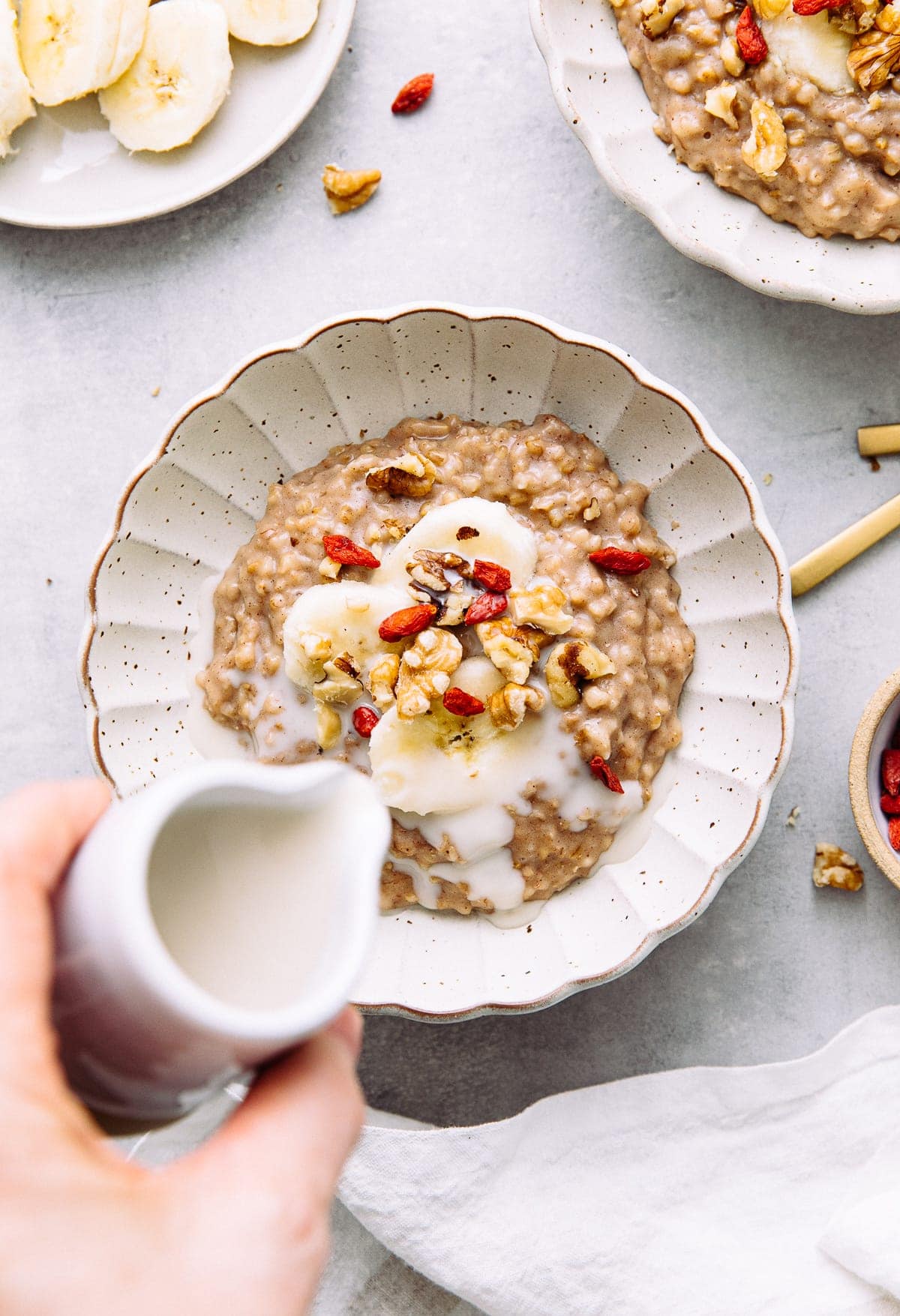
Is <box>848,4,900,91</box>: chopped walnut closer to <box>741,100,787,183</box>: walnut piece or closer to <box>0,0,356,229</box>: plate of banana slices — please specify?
<box>741,100,787,183</box>: walnut piece

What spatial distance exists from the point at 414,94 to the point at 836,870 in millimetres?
1636

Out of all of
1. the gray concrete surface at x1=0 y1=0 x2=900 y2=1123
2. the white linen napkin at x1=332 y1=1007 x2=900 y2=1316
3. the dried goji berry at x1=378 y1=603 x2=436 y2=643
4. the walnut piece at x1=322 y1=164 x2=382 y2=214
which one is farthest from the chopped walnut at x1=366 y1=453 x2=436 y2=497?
the white linen napkin at x1=332 y1=1007 x2=900 y2=1316

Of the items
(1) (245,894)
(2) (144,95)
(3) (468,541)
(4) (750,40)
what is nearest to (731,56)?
(4) (750,40)

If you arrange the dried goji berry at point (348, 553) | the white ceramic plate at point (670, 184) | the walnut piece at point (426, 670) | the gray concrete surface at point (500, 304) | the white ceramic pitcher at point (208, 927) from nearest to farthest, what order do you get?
the white ceramic pitcher at point (208, 927)
the walnut piece at point (426, 670)
the dried goji berry at point (348, 553)
the white ceramic plate at point (670, 184)
the gray concrete surface at point (500, 304)

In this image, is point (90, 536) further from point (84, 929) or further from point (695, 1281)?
point (695, 1281)

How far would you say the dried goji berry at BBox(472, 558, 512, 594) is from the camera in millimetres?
1842

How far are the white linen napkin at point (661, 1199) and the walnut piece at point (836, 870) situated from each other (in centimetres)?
24

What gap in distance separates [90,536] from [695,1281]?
1727mm

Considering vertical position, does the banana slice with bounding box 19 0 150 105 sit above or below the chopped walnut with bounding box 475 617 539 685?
above

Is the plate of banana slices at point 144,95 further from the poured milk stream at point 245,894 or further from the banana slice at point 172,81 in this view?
the poured milk stream at point 245,894

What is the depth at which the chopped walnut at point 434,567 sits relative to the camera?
1833mm

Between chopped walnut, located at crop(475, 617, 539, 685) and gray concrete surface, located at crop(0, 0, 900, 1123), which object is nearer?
chopped walnut, located at crop(475, 617, 539, 685)

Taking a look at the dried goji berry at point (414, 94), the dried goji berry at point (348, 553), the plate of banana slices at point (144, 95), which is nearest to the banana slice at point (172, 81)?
the plate of banana slices at point (144, 95)

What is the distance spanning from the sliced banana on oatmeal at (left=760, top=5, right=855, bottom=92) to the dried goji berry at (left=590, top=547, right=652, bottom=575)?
85cm
